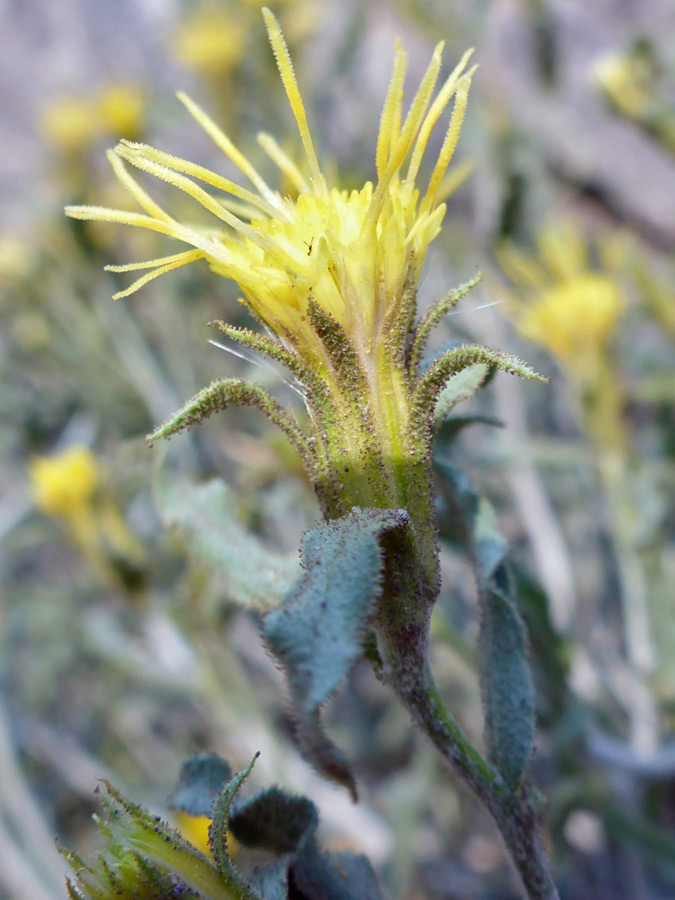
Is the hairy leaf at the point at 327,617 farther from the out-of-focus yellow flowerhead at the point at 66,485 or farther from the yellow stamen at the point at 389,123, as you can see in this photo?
the out-of-focus yellow flowerhead at the point at 66,485

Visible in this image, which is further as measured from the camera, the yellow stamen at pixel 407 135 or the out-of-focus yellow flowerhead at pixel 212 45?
the out-of-focus yellow flowerhead at pixel 212 45

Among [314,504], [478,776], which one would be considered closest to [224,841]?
[478,776]

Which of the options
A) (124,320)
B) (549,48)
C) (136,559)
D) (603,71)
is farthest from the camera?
(124,320)

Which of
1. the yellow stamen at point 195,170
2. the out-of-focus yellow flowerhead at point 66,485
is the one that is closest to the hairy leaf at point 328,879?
the yellow stamen at point 195,170

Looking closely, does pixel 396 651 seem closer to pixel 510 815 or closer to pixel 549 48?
pixel 510 815

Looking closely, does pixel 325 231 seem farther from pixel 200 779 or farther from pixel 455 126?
pixel 200 779

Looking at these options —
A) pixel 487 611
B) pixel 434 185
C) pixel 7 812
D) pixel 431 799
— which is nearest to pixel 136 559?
pixel 7 812
